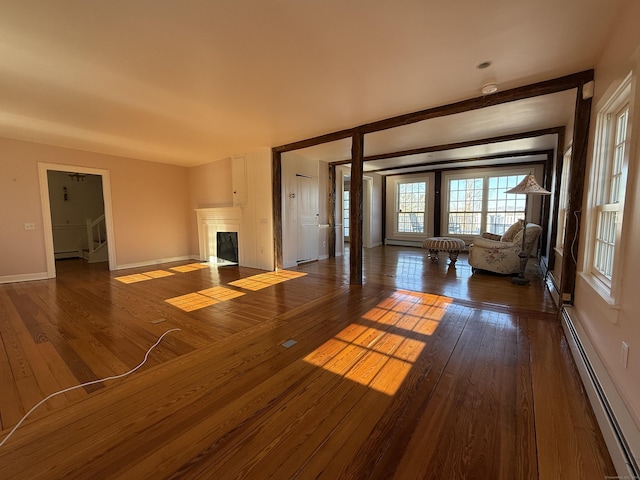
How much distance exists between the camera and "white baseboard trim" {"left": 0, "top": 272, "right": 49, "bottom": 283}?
4.64 m

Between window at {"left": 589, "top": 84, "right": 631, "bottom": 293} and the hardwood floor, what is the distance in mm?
764

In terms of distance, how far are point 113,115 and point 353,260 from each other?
397cm

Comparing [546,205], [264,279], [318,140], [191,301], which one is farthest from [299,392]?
[546,205]

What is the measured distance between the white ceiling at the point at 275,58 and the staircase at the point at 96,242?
137 inches

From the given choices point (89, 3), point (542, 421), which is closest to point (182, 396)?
point (542, 421)

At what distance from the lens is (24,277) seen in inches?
189

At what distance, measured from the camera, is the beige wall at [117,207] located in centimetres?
464

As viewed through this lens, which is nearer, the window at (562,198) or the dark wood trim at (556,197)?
the window at (562,198)

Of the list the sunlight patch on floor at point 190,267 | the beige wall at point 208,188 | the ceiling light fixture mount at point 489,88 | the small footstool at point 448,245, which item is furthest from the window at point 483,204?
the sunlight patch on floor at point 190,267

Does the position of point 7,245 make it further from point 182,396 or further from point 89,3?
point 182,396

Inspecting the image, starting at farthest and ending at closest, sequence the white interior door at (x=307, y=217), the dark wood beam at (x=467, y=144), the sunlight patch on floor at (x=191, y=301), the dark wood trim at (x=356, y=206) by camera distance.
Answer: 1. the white interior door at (x=307, y=217)
2. the dark wood beam at (x=467, y=144)
3. the dark wood trim at (x=356, y=206)
4. the sunlight patch on floor at (x=191, y=301)

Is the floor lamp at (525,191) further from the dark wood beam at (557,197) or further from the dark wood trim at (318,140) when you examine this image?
the dark wood trim at (318,140)

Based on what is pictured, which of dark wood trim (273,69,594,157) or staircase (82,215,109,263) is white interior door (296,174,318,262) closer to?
dark wood trim (273,69,594,157)

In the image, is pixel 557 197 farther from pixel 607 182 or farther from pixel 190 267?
pixel 190 267
